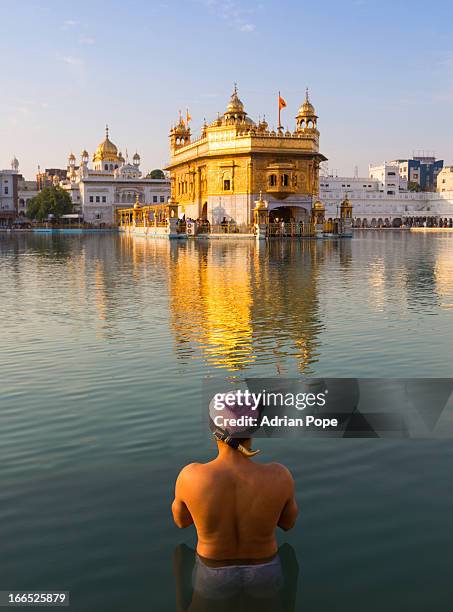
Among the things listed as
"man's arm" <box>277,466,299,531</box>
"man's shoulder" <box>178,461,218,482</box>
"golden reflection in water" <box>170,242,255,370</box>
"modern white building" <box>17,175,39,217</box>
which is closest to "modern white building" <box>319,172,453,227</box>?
"modern white building" <box>17,175,39,217</box>

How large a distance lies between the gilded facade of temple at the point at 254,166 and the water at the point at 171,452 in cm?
4998

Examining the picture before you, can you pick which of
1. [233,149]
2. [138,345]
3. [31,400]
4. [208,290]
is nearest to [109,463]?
[31,400]

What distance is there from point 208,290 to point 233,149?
48649 mm

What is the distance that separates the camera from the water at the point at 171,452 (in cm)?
468

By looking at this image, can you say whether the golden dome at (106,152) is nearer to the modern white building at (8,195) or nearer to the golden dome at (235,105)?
the modern white building at (8,195)

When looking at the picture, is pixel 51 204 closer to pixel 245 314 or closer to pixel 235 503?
pixel 245 314

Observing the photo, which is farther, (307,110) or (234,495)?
(307,110)

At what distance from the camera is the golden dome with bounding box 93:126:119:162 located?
130m

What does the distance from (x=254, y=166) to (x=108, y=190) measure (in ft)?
199

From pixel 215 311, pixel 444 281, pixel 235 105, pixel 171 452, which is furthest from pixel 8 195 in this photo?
pixel 171 452

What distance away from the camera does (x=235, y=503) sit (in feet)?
13.3

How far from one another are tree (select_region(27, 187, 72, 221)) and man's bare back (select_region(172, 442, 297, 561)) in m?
111

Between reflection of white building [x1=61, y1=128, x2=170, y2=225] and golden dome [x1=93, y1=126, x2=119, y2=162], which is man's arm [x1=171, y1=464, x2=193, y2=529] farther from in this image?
golden dome [x1=93, y1=126, x2=119, y2=162]

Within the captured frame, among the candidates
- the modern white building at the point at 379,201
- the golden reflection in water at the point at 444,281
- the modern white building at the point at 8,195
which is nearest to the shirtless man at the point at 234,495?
the golden reflection in water at the point at 444,281
